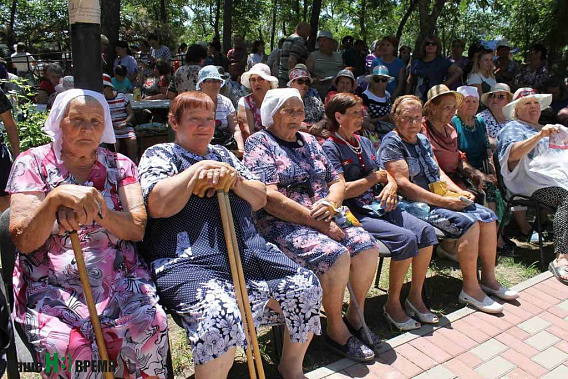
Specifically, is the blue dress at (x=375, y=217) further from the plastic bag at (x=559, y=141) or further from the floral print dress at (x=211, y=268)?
the plastic bag at (x=559, y=141)

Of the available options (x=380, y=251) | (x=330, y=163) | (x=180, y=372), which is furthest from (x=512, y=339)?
(x=180, y=372)

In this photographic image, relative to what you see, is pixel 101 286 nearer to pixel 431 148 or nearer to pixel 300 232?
pixel 300 232

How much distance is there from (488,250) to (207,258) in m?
2.50

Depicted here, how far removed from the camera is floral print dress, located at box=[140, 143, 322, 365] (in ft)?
7.93

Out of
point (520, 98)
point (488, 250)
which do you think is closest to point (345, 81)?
point (520, 98)

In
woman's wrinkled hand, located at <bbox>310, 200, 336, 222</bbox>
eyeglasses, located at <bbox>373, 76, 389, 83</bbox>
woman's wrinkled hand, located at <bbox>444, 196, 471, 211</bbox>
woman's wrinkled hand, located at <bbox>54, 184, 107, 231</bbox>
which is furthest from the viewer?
eyeglasses, located at <bbox>373, 76, 389, 83</bbox>

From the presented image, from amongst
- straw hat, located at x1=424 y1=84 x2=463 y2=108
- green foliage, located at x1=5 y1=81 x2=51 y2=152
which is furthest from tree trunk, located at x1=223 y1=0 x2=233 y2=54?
straw hat, located at x1=424 y1=84 x2=463 y2=108

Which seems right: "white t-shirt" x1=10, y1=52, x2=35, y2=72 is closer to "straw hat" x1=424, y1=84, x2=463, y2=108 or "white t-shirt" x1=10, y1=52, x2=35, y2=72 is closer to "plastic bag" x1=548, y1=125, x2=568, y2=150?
"straw hat" x1=424, y1=84, x2=463, y2=108

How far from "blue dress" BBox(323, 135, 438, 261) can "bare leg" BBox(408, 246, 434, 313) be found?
0.24 ft

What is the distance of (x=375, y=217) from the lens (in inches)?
147

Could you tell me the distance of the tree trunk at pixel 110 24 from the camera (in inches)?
327

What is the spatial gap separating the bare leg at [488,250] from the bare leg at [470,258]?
0.15m

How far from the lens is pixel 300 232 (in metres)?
3.15

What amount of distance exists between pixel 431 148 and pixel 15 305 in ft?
10.8
